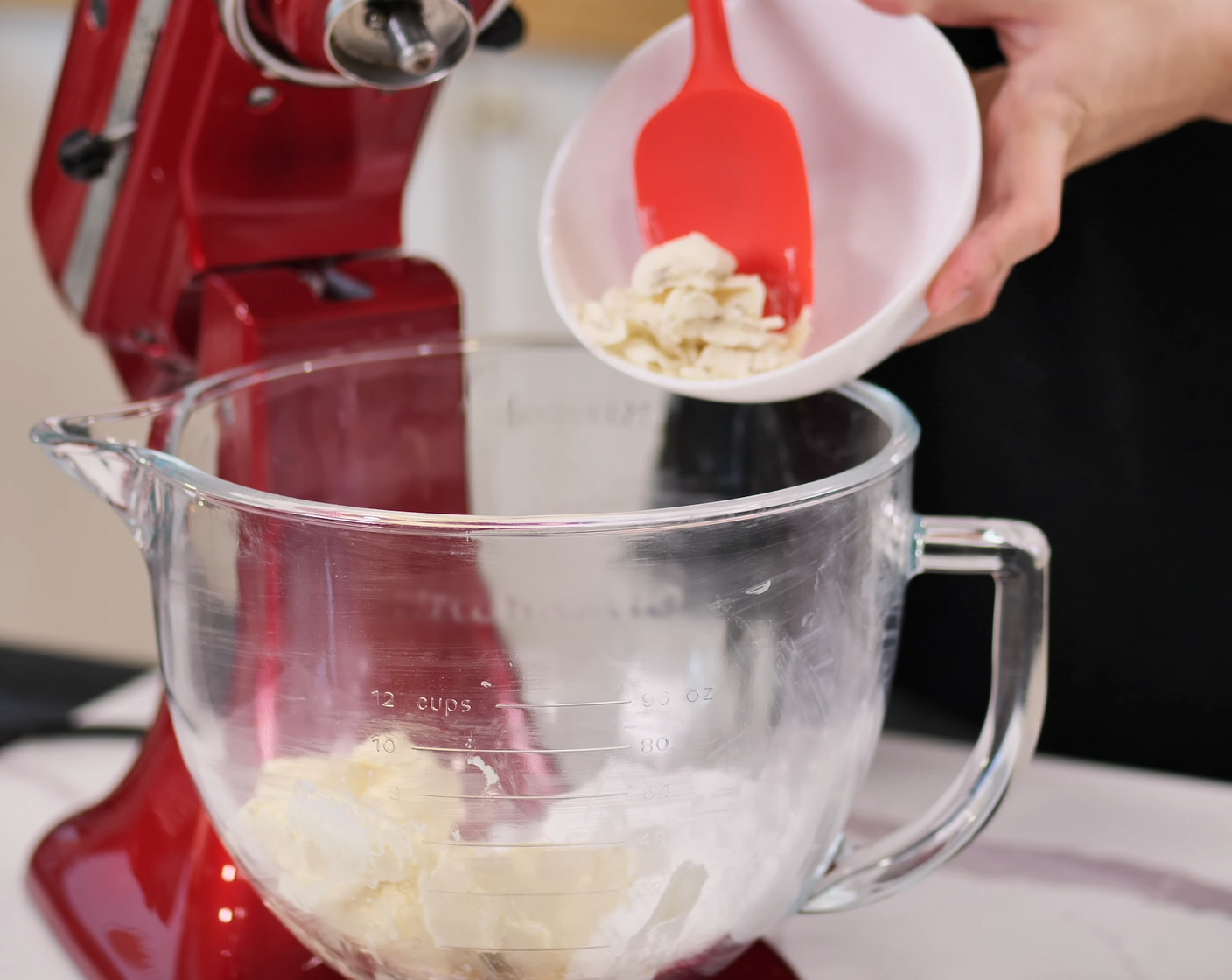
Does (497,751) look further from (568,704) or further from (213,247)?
(213,247)

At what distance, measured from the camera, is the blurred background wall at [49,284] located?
1498 mm

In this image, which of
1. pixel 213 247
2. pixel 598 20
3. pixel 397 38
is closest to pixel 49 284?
pixel 598 20

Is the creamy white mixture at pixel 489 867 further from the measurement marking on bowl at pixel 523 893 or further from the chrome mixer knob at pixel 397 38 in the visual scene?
the chrome mixer knob at pixel 397 38

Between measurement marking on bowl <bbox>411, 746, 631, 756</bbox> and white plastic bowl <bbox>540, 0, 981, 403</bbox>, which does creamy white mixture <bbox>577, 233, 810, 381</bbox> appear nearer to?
white plastic bowl <bbox>540, 0, 981, 403</bbox>

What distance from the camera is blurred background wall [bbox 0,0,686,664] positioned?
4.91 feet

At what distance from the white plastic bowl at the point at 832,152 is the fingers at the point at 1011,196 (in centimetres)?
2

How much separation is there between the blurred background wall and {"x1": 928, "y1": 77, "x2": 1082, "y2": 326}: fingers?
0.98m

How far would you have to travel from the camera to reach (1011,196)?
1.50ft

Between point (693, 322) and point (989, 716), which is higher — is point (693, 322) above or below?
above

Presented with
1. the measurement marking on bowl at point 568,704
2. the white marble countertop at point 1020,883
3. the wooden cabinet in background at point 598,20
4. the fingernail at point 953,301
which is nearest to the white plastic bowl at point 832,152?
the fingernail at point 953,301

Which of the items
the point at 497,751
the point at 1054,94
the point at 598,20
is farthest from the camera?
the point at 598,20

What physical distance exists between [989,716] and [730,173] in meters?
0.24

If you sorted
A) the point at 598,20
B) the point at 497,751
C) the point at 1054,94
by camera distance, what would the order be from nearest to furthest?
1. the point at 497,751
2. the point at 1054,94
3. the point at 598,20

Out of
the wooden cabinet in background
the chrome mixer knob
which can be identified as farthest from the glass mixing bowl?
the wooden cabinet in background
